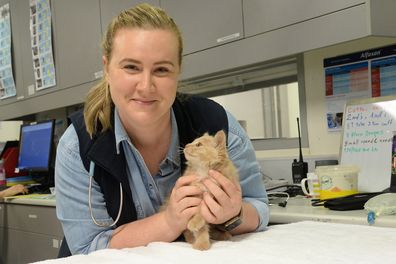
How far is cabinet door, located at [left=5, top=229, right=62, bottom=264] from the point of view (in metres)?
2.34

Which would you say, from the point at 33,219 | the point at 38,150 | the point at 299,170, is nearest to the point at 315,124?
the point at 299,170

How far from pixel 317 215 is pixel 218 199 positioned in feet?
1.51

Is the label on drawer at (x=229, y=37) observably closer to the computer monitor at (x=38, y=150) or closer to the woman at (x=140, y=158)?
the woman at (x=140, y=158)

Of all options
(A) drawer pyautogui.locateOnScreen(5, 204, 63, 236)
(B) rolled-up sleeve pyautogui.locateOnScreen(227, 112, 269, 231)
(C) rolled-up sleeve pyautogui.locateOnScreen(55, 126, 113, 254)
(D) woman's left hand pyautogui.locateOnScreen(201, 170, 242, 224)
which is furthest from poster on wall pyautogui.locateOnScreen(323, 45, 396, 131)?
(A) drawer pyautogui.locateOnScreen(5, 204, 63, 236)

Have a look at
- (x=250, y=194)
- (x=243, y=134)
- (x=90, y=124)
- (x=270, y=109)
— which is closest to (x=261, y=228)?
(x=250, y=194)

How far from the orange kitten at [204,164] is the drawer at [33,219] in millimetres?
1532

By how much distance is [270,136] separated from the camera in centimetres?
227

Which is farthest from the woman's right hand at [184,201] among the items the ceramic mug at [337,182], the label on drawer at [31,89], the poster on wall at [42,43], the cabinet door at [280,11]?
the label on drawer at [31,89]

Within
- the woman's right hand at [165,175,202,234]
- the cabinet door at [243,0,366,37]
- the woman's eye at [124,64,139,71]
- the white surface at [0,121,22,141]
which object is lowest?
the woman's right hand at [165,175,202,234]

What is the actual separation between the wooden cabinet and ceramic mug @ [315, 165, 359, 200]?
143 cm

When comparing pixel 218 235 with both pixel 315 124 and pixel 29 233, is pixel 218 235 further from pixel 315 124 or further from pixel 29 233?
pixel 29 233

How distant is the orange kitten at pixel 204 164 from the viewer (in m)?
0.86

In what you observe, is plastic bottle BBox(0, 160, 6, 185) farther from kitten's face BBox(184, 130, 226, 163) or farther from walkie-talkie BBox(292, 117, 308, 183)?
kitten's face BBox(184, 130, 226, 163)

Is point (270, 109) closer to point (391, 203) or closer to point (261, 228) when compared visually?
point (391, 203)
